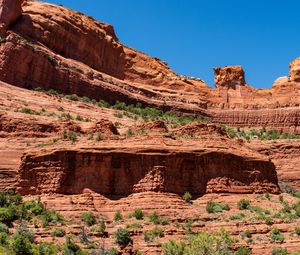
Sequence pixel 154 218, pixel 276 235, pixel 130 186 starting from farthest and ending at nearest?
pixel 130 186 → pixel 154 218 → pixel 276 235

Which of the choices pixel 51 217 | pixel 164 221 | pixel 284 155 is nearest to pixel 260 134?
pixel 284 155

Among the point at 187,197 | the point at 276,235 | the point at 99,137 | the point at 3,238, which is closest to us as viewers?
the point at 3,238

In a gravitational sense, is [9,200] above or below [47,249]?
above

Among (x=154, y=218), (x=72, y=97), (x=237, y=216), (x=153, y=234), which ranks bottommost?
(x=153, y=234)

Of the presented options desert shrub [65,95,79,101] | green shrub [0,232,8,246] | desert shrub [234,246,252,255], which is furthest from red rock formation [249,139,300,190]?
green shrub [0,232,8,246]

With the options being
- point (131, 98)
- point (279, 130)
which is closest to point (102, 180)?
point (131, 98)

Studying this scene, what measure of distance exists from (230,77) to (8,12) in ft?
135

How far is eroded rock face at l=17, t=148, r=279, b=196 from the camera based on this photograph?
3841 centimetres

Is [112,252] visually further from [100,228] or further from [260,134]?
[260,134]

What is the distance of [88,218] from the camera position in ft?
115

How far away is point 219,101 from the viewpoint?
9144cm

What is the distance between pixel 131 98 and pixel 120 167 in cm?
3475

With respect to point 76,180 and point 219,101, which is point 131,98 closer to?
point 219,101

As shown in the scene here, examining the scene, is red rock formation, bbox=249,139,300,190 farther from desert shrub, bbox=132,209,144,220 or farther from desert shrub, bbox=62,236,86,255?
desert shrub, bbox=62,236,86,255
